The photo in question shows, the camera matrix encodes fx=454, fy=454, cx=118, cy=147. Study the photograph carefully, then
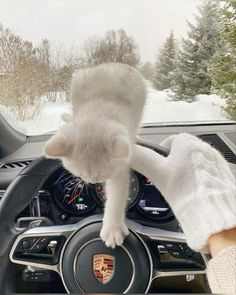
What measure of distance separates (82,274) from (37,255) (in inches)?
4.1


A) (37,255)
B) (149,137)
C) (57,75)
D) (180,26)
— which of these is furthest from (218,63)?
(37,255)

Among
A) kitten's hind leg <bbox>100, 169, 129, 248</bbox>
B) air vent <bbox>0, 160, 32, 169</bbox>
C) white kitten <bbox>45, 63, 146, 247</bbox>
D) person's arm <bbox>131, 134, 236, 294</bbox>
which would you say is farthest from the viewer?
air vent <bbox>0, 160, 32, 169</bbox>

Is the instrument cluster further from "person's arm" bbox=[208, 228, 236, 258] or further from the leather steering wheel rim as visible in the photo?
"person's arm" bbox=[208, 228, 236, 258]

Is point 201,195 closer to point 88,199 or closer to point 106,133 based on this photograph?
point 106,133

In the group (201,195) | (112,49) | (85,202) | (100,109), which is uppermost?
(112,49)

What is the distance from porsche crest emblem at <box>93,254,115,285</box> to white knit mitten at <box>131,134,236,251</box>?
0.21 metres

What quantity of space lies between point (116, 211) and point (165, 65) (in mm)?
470

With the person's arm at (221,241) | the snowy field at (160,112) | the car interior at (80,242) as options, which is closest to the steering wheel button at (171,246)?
the car interior at (80,242)

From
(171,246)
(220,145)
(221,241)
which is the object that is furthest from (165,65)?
(221,241)

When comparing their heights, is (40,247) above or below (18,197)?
below

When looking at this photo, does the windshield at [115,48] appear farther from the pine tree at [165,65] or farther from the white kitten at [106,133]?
the white kitten at [106,133]

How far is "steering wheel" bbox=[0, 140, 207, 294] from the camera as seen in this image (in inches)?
37.3

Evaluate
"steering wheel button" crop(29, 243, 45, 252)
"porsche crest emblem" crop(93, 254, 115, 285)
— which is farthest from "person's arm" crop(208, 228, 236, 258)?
"steering wheel button" crop(29, 243, 45, 252)

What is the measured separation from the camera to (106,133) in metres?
0.83
